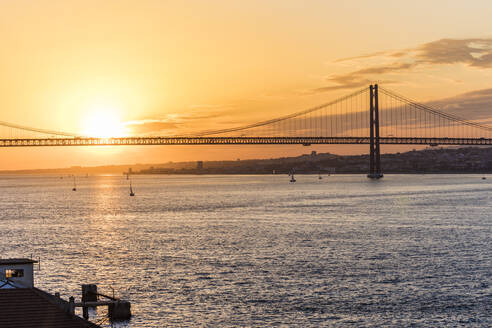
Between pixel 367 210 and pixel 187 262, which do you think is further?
pixel 367 210

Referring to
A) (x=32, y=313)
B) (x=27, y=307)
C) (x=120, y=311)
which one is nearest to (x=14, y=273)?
(x=27, y=307)

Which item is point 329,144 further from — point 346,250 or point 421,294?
point 421,294

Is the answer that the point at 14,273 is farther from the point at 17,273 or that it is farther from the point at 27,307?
the point at 27,307

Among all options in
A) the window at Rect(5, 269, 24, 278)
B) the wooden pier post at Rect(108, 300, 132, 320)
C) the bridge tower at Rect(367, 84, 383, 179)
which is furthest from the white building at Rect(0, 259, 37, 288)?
the bridge tower at Rect(367, 84, 383, 179)

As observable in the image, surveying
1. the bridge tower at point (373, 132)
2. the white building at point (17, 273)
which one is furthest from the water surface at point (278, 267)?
the bridge tower at point (373, 132)

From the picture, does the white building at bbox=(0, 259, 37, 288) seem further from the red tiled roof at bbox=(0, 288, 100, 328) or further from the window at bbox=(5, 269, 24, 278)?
the red tiled roof at bbox=(0, 288, 100, 328)

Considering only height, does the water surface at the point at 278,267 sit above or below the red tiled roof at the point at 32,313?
below

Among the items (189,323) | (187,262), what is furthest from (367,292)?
(187,262)

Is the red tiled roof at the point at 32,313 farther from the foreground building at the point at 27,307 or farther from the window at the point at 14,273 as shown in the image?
the window at the point at 14,273
